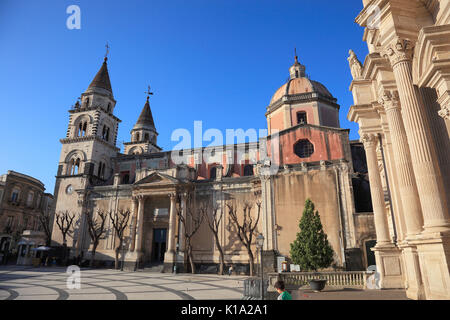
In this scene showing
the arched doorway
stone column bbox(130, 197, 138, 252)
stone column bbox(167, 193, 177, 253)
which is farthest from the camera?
stone column bbox(130, 197, 138, 252)

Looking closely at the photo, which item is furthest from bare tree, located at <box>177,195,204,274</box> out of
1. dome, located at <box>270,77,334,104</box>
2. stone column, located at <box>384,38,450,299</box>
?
stone column, located at <box>384,38,450,299</box>

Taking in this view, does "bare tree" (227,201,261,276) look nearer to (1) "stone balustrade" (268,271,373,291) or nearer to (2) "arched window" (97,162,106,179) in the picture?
(1) "stone balustrade" (268,271,373,291)

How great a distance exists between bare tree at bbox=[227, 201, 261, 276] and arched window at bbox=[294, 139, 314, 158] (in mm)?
5707

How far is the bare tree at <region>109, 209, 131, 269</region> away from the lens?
27000 millimetres

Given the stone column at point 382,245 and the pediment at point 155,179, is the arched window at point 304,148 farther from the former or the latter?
the pediment at point 155,179

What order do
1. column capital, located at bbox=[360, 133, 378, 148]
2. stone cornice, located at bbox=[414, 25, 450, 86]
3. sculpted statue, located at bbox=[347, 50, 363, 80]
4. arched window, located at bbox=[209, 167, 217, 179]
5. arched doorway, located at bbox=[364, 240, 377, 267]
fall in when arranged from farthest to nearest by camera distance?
arched window, located at bbox=[209, 167, 217, 179] < arched doorway, located at bbox=[364, 240, 377, 267] < sculpted statue, located at bbox=[347, 50, 363, 80] < column capital, located at bbox=[360, 133, 378, 148] < stone cornice, located at bbox=[414, 25, 450, 86]

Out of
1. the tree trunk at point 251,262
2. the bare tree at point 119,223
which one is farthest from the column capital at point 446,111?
the bare tree at point 119,223

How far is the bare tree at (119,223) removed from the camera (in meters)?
27.0

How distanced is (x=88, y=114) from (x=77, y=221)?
14139 millimetres

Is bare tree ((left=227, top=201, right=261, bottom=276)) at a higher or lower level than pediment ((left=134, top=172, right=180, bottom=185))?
lower

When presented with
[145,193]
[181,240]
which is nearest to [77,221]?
[145,193]

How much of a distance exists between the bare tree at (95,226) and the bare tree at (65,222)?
1.99m
